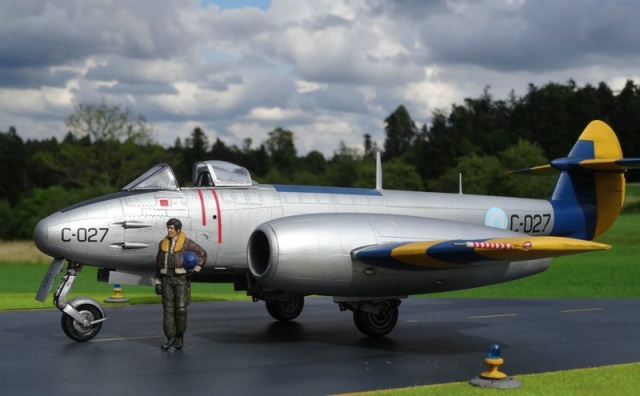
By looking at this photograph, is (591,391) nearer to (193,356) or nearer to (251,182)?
(193,356)

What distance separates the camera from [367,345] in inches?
466

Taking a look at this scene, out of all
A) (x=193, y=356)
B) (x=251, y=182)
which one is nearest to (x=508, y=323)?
(x=251, y=182)

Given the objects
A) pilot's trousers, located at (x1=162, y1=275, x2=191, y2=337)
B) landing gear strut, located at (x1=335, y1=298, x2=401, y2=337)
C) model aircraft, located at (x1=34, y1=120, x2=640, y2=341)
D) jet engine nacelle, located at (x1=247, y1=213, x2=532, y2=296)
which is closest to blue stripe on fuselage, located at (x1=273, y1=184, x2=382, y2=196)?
model aircraft, located at (x1=34, y1=120, x2=640, y2=341)

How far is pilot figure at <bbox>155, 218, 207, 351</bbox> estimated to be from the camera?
35.8ft

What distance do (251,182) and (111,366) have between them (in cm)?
415

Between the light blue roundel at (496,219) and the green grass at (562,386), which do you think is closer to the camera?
the green grass at (562,386)

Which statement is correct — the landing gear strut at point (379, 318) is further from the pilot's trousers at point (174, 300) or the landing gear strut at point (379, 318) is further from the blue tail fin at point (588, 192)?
the blue tail fin at point (588, 192)

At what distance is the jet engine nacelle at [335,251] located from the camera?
1078 cm

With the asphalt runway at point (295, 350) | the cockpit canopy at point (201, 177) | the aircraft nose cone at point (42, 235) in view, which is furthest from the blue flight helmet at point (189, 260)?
the aircraft nose cone at point (42, 235)

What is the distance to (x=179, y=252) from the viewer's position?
1091cm

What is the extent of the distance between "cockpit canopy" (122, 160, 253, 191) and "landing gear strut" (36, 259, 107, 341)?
1.66m

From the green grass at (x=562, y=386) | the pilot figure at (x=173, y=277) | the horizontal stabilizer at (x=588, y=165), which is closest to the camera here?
the green grass at (x=562, y=386)

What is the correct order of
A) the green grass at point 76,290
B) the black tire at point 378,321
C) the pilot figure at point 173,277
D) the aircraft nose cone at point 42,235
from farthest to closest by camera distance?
the green grass at point 76,290 < the black tire at point 378,321 < the aircraft nose cone at point 42,235 < the pilot figure at point 173,277

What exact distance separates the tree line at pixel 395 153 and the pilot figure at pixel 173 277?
138ft
